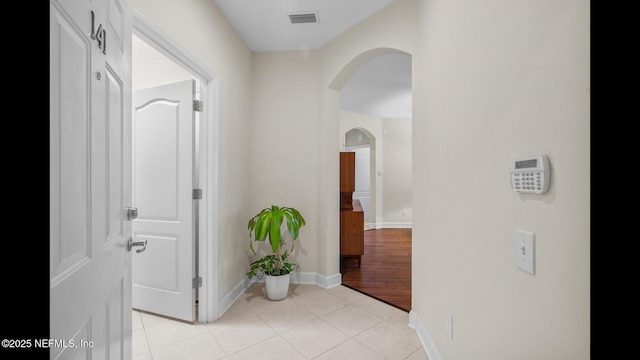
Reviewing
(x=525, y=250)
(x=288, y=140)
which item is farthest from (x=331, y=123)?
(x=525, y=250)

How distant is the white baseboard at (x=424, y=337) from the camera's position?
1.67 m

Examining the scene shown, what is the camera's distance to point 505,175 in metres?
0.95

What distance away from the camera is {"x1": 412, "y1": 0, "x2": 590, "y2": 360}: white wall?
65 cm

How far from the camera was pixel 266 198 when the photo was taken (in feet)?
9.98

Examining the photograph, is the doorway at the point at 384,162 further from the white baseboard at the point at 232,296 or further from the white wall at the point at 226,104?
the white wall at the point at 226,104

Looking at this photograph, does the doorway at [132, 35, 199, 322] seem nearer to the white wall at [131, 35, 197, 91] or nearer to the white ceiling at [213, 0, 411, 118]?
the white wall at [131, 35, 197, 91]

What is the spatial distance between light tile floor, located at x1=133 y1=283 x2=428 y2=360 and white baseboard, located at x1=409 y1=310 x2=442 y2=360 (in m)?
0.04

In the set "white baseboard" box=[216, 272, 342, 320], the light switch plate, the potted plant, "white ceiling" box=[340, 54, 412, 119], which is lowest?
"white baseboard" box=[216, 272, 342, 320]

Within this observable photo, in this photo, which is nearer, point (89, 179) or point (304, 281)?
point (89, 179)

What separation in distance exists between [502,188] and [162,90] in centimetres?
251

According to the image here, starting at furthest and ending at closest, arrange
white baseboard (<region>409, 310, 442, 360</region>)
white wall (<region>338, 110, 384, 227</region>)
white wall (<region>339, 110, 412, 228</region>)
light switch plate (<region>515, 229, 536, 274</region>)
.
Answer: white wall (<region>339, 110, 412, 228</region>) → white wall (<region>338, 110, 384, 227</region>) → white baseboard (<region>409, 310, 442, 360</region>) → light switch plate (<region>515, 229, 536, 274</region>)

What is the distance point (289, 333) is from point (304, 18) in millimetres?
2679

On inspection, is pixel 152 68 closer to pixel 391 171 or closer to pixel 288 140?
pixel 288 140

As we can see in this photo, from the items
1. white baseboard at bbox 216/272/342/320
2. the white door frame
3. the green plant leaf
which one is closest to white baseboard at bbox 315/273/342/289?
white baseboard at bbox 216/272/342/320
